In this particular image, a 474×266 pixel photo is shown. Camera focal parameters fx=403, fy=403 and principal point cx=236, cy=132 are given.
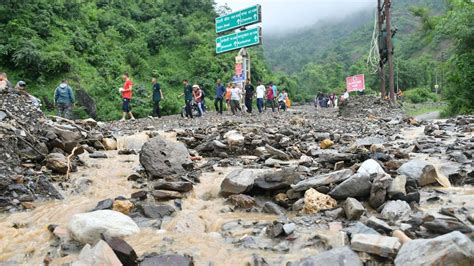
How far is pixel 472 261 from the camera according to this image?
2.81 m

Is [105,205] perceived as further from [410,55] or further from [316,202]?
[410,55]

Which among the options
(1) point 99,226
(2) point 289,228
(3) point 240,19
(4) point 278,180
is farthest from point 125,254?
(3) point 240,19

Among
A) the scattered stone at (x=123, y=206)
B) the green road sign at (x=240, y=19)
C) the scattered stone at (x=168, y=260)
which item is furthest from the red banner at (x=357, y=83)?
the scattered stone at (x=168, y=260)

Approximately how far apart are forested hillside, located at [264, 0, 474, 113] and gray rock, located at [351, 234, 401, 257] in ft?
51.9

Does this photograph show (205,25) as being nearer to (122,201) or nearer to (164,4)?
(164,4)

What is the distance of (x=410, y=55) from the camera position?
346ft

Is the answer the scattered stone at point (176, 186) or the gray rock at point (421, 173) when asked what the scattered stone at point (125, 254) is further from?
the gray rock at point (421, 173)

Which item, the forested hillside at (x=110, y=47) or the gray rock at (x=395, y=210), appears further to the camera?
the forested hillside at (x=110, y=47)

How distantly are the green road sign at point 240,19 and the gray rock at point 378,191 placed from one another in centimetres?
1922

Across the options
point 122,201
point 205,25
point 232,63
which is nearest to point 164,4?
point 205,25

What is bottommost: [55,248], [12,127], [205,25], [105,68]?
[55,248]

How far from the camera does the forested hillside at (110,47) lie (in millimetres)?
24578

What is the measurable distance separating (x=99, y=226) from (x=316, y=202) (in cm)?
233

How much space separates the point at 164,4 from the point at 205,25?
16.1ft
